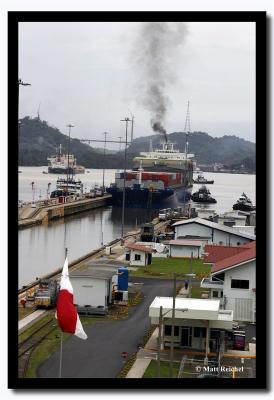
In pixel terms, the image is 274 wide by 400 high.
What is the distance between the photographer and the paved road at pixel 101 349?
542 cm

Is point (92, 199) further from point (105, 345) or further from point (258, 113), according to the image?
point (258, 113)

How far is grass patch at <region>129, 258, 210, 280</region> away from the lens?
10617 millimetres

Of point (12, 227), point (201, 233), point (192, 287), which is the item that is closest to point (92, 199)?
point (201, 233)

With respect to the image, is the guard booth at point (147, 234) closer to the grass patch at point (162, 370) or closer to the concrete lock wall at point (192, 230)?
the concrete lock wall at point (192, 230)

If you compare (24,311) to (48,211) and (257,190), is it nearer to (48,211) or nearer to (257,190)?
(257,190)

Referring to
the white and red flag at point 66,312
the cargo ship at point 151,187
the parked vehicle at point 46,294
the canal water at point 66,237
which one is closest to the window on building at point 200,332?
the white and red flag at point 66,312

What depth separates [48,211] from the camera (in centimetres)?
2439

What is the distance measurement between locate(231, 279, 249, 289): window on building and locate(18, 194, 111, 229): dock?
541 inches

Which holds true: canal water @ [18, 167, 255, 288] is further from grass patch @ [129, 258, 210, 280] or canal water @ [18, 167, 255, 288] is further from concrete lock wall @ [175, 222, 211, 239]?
concrete lock wall @ [175, 222, 211, 239]

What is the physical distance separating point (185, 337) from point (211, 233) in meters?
7.47

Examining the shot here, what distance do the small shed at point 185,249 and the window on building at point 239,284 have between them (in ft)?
16.7

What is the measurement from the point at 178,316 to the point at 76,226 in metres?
17.4

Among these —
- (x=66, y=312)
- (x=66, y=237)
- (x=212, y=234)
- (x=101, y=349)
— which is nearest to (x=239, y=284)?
(x=101, y=349)

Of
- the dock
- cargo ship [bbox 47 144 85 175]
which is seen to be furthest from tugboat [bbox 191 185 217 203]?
cargo ship [bbox 47 144 85 175]
